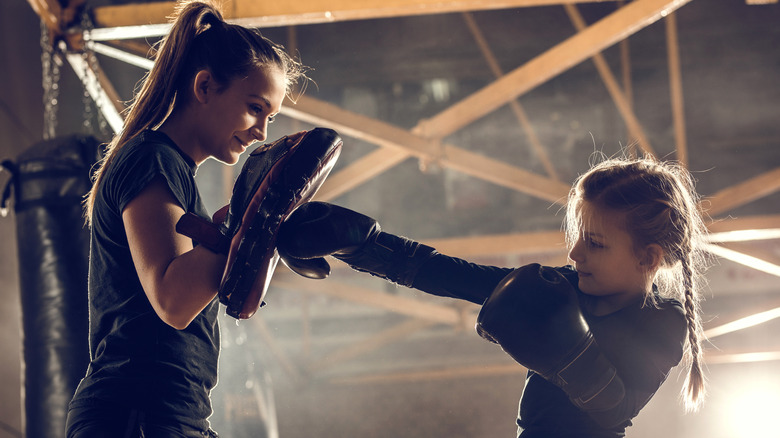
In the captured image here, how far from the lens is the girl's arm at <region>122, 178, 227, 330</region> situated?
3.22ft

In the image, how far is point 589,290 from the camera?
140 cm

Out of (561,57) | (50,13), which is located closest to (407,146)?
(561,57)

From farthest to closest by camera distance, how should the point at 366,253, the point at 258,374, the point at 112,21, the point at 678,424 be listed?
1. the point at 678,424
2. the point at 258,374
3. the point at 112,21
4. the point at 366,253

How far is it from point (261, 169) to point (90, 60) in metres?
2.01

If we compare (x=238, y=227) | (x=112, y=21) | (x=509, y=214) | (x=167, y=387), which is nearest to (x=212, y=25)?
(x=238, y=227)

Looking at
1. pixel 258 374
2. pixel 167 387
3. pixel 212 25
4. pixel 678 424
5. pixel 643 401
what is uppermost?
pixel 678 424

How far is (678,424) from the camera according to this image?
6.95 meters

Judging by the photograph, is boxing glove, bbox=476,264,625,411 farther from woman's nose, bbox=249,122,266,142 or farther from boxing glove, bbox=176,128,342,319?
woman's nose, bbox=249,122,266,142

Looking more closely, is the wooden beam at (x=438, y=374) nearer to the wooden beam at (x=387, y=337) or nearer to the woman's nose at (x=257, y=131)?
the wooden beam at (x=387, y=337)

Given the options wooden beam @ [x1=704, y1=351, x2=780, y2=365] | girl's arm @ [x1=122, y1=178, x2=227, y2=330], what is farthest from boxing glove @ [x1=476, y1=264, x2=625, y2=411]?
wooden beam @ [x1=704, y1=351, x2=780, y2=365]

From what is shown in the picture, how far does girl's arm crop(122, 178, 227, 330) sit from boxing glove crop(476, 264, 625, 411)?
524mm

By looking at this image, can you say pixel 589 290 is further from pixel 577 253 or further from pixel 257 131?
pixel 257 131

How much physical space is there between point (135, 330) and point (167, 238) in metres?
0.18

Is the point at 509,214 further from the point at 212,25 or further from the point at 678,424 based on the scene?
the point at 212,25
